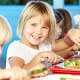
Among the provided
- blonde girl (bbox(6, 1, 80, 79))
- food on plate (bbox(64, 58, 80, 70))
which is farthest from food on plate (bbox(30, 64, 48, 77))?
food on plate (bbox(64, 58, 80, 70))

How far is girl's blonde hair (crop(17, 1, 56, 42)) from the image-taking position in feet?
4.32

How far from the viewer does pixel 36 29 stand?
4.42 feet

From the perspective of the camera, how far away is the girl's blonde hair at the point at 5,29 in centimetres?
128

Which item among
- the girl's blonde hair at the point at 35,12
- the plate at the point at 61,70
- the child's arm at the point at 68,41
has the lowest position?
the plate at the point at 61,70

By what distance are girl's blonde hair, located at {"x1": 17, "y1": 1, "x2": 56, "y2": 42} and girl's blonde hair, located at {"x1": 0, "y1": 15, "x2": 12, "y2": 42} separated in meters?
0.04

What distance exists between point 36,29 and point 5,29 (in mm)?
143

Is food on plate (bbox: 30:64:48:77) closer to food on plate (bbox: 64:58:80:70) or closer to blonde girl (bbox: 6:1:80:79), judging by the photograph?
blonde girl (bbox: 6:1:80:79)

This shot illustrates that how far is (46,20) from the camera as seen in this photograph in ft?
4.46

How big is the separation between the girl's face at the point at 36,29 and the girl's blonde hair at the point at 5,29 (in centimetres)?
7

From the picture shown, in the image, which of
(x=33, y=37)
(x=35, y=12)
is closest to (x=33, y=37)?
(x=33, y=37)

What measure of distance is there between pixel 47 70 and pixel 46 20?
0.72ft

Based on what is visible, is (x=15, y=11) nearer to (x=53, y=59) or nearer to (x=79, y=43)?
(x=53, y=59)

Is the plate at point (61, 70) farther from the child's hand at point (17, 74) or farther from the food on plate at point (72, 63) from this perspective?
the child's hand at point (17, 74)

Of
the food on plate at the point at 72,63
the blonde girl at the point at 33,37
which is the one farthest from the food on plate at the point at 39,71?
the food on plate at the point at 72,63
